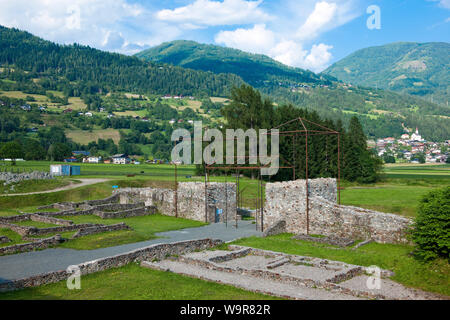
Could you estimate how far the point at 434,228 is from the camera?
16594 mm

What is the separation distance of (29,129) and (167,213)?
11627 cm

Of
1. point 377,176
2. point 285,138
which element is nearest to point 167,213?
point 285,138

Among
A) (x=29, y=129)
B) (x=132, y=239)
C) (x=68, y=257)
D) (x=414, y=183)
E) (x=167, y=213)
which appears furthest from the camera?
(x=29, y=129)

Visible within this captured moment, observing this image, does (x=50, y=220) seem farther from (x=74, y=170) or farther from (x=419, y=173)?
(x=419, y=173)

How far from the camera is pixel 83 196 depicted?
41.6 metres

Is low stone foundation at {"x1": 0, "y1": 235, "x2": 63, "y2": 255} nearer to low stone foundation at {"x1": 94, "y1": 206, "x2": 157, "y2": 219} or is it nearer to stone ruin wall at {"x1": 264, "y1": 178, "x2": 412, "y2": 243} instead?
low stone foundation at {"x1": 94, "y1": 206, "x2": 157, "y2": 219}

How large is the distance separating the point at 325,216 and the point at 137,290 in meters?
14.3

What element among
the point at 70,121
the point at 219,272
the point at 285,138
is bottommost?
the point at 219,272

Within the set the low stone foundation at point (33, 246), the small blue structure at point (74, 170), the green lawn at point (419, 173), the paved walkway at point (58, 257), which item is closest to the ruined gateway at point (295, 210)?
the paved walkway at point (58, 257)

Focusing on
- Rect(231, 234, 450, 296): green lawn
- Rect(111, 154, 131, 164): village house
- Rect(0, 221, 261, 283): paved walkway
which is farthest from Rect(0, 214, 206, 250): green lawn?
Rect(111, 154, 131, 164): village house

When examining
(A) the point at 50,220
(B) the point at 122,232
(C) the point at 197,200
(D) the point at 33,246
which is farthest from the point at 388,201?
(D) the point at 33,246

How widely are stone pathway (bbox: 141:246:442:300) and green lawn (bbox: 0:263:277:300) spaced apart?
71 centimetres

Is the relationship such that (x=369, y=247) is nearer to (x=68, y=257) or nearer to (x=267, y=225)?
(x=267, y=225)

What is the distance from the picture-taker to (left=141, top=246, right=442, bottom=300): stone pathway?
1379 centimetres
